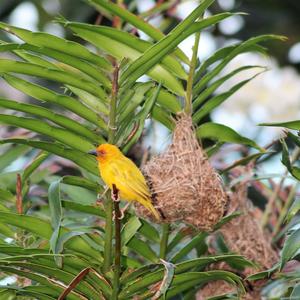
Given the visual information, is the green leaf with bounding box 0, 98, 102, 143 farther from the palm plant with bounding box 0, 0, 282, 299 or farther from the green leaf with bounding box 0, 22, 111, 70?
the green leaf with bounding box 0, 22, 111, 70

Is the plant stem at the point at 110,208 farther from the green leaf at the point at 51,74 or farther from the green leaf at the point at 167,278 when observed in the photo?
the green leaf at the point at 167,278

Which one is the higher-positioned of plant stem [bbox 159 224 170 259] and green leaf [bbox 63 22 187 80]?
green leaf [bbox 63 22 187 80]

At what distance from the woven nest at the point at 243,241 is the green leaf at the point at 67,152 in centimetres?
55

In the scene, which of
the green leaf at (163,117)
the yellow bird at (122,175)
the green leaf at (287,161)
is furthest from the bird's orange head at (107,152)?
the green leaf at (287,161)

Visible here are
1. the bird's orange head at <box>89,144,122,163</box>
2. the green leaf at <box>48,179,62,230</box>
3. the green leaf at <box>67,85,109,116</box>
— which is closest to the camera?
the green leaf at <box>48,179,62,230</box>

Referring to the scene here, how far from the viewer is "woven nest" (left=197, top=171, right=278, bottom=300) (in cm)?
232

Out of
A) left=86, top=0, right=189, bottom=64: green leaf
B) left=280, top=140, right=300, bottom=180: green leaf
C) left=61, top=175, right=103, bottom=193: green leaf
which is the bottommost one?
left=280, top=140, right=300, bottom=180: green leaf

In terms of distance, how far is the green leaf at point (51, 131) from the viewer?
178 centimetres

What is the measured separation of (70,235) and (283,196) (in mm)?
1177

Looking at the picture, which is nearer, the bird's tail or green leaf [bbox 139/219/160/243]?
the bird's tail

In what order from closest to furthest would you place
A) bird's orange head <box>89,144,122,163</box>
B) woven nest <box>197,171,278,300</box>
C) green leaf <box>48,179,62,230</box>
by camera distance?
green leaf <box>48,179,62,230</box> → bird's orange head <box>89,144,122,163</box> → woven nest <box>197,171,278,300</box>

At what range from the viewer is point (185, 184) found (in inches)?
76.2

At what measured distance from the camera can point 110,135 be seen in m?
1.85

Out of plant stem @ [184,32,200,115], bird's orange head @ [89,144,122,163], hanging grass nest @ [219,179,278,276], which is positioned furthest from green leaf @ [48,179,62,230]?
hanging grass nest @ [219,179,278,276]
